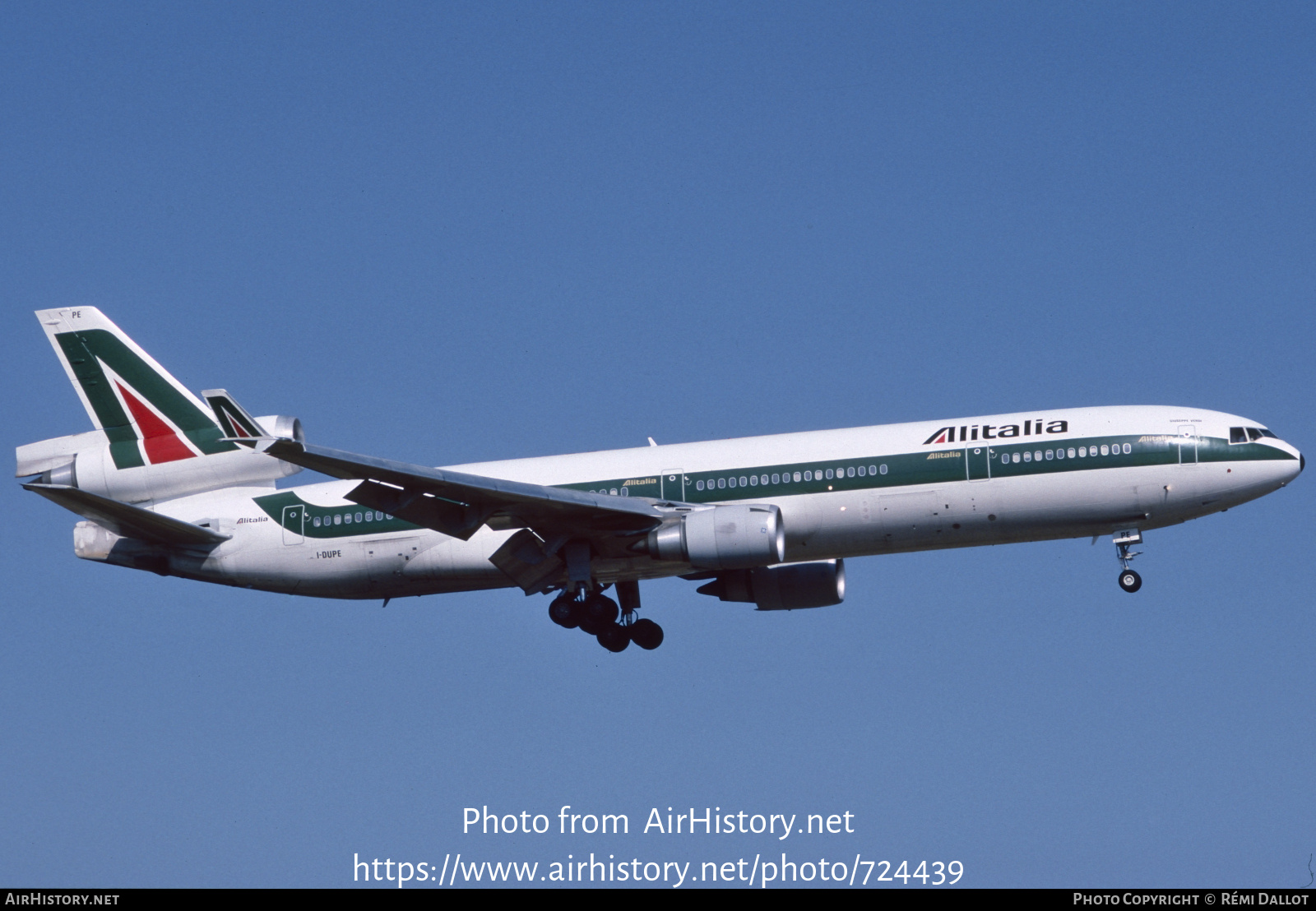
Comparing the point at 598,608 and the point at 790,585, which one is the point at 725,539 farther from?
the point at 790,585

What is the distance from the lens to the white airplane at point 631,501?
43031mm

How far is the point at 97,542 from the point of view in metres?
47.0

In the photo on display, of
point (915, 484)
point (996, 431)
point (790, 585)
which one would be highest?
point (996, 431)

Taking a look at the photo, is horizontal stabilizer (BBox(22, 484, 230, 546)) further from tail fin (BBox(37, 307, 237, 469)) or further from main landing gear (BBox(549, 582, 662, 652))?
main landing gear (BBox(549, 582, 662, 652))

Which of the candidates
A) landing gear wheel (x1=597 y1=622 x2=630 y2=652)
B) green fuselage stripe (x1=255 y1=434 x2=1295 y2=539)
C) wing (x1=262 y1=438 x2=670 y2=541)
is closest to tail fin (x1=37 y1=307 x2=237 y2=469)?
wing (x1=262 y1=438 x2=670 y2=541)

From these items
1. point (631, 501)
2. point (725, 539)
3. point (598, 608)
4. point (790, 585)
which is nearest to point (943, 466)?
point (725, 539)

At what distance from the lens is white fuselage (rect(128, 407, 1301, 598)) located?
142 feet

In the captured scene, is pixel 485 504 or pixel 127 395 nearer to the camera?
pixel 485 504

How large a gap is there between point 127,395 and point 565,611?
14560 millimetres

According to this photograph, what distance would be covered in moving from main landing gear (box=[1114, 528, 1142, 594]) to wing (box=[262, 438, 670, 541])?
11909 mm

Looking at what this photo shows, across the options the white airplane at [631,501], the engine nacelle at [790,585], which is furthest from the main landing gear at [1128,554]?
the engine nacelle at [790,585]

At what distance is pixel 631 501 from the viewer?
4419 centimetres

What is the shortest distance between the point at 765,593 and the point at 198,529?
53.2ft
